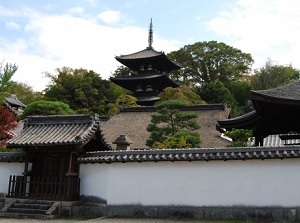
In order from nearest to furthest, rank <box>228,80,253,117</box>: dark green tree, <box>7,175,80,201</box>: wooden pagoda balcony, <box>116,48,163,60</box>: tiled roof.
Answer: <box>7,175,80,201</box>: wooden pagoda balcony → <box>116,48,163,60</box>: tiled roof → <box>228,80,253,117</box>: dark green tree

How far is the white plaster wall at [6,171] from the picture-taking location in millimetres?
13289

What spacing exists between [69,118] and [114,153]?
2.88 metres

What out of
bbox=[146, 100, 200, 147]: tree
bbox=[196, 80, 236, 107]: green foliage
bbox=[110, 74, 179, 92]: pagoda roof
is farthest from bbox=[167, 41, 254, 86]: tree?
bbox=[146, 100, 200, 147]: tree

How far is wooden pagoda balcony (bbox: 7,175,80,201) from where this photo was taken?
12211 millimetres

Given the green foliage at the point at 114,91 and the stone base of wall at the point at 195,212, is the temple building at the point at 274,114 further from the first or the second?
the green foliage at the point at 114,91

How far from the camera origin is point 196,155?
10430mm

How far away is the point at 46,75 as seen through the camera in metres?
47.6

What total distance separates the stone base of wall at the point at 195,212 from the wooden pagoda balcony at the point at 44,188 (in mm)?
592

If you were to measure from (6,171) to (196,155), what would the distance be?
6.73 meters

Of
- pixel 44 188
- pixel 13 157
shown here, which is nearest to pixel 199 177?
pixel 44 188

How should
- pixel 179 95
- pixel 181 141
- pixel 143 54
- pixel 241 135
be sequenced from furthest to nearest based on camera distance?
pixel 143 54 < pixel 179 95 < pixel 181 141 < pixel 241 135

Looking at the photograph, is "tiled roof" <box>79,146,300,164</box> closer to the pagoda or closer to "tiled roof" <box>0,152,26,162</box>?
"tiled roof" <box>0,152,26,162</box>

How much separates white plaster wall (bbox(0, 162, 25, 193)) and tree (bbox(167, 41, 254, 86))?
38.2 meters

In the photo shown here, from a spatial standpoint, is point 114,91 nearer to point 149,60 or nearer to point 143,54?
point 143,54
